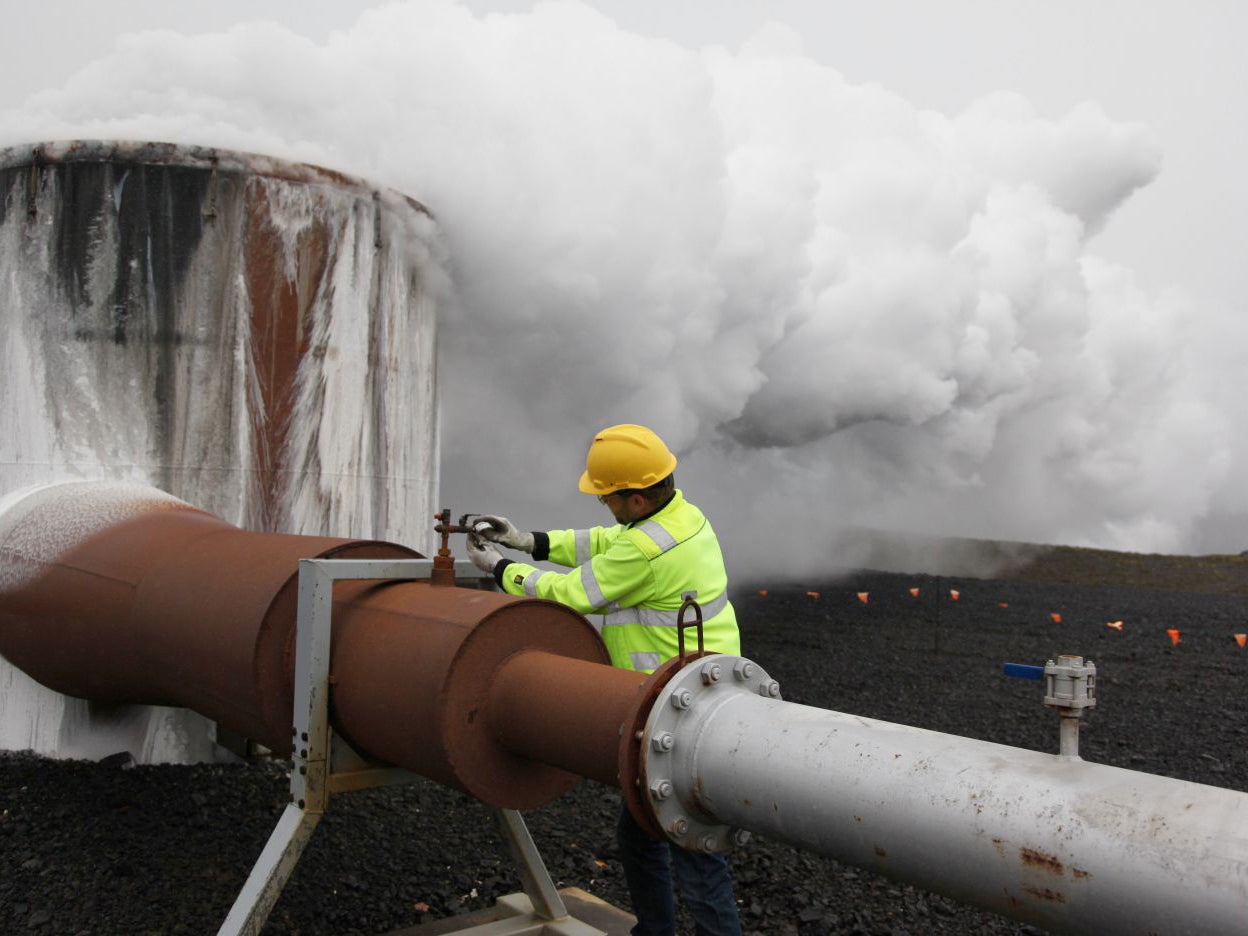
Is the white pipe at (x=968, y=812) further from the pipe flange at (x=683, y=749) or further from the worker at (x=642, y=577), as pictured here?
the worker at (x=642, y=577)

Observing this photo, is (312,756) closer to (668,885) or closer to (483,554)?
(483,554)

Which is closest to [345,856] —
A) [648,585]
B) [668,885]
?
[668,885]

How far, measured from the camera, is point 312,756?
2.77 m

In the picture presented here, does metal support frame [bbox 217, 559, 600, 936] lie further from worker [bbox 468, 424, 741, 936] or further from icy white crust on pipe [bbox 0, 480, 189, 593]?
icy white crust on pipe [bbox 0, 480, 189, 593]

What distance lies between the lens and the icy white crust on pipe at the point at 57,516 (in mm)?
4168

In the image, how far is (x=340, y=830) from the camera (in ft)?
14.6

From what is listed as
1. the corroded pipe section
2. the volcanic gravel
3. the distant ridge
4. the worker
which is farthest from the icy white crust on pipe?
the distant ridge

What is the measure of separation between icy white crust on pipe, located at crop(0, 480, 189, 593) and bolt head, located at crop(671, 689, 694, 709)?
2885 millimetres

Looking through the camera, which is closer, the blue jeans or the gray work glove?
the blue jeans

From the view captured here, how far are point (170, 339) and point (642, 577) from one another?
294 centimetres

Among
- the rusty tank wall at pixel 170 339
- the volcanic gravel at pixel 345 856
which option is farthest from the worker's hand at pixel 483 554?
the rusty tank wall at pixel 170 339

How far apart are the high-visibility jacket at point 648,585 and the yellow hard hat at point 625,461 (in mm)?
132

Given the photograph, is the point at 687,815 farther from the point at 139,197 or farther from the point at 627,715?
the point at 139,197

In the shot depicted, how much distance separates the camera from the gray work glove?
351 cm
